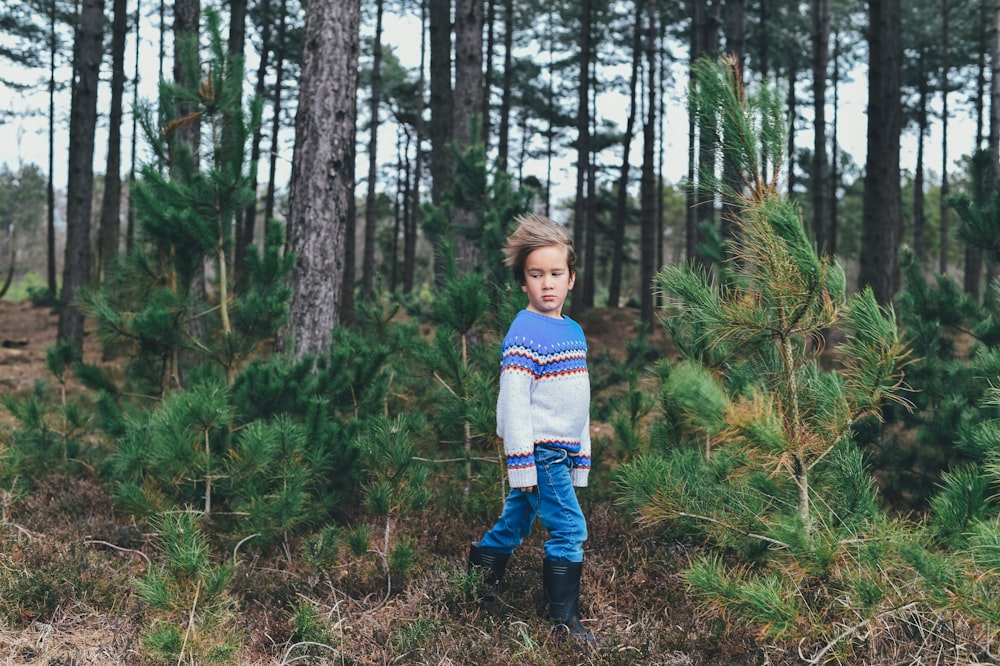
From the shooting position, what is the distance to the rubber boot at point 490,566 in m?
3.44

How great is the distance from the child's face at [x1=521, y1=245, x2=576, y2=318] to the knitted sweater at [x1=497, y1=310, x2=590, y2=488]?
0.07 meters

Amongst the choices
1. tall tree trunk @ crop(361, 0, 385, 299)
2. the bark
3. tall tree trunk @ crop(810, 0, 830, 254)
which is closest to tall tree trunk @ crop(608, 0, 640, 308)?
tall tree trunk @ crop(810, 0, 830, 254)

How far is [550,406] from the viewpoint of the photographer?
10.4ft

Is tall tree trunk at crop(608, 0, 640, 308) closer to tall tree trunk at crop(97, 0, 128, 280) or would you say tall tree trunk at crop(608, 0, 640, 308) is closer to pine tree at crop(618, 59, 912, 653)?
tall tree trunk at crop(97, 0, 128, 280)

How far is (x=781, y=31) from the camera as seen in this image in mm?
22875

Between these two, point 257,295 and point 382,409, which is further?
point 382,409

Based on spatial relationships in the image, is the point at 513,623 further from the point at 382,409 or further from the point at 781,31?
the point at 781,31

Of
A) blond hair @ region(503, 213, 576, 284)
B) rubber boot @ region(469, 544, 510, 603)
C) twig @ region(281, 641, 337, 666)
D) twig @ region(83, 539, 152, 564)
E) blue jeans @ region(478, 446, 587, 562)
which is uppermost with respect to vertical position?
blond hair @ region(503, 213, 576, 284)

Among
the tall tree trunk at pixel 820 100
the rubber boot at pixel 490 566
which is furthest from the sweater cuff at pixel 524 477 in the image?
the tall tree trunk at pixel 820 100

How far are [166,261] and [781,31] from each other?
897 inches

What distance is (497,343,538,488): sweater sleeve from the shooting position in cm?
304

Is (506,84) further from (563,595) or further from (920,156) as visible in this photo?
(563,595)

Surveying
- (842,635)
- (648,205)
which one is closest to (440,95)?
(648,205)

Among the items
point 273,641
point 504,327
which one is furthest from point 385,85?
point 273,641
